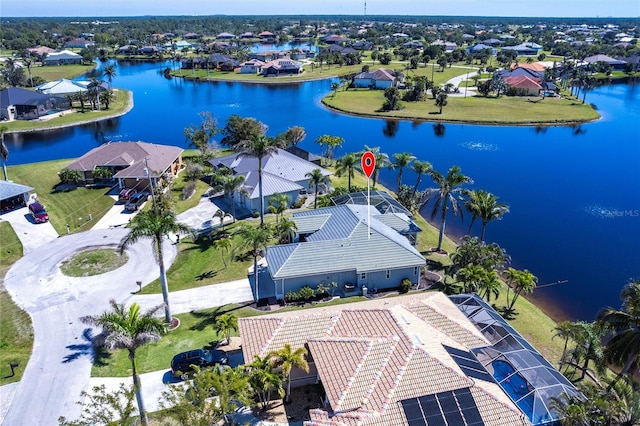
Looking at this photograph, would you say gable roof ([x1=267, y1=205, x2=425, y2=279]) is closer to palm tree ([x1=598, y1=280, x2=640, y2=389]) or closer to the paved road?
the paved road

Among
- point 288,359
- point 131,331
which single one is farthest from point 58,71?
point 288,359

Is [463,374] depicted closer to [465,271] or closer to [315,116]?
[465,271]

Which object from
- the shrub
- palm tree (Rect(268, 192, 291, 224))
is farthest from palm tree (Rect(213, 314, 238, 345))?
palm tree (Rect(268, 192, 291, 224))

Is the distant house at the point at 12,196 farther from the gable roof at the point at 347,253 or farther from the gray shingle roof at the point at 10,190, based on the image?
the gable roof at the point at 347,253

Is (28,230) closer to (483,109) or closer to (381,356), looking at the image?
(381,356)

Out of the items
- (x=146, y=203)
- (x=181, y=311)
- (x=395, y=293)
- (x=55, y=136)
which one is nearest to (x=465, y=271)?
(x=395, y=293)

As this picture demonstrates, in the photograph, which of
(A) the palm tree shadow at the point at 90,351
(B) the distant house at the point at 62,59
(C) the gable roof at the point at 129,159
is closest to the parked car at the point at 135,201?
(C) the gable roof at the point at 129,159
